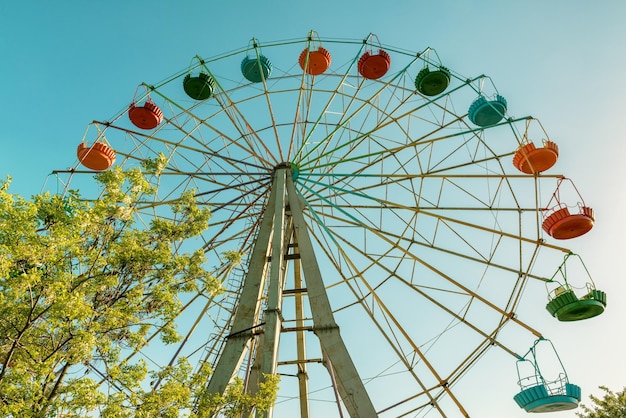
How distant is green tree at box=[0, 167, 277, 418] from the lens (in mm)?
6711

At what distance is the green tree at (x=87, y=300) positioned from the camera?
22.0 ft

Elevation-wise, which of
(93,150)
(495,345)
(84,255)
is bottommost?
(84,255)

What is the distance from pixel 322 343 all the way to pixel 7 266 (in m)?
6.60

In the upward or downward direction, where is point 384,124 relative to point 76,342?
upward

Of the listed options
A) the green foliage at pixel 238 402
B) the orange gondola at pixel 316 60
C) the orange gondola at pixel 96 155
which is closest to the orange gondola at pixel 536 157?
the orange gondola at pixel 316 60

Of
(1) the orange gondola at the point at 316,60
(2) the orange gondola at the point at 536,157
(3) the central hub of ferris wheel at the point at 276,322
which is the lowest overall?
(3) the central hub of ferris wheel at the point at 276,322

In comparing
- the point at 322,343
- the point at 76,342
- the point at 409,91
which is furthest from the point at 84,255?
the point at 409,91

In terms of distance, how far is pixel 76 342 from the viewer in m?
6.92

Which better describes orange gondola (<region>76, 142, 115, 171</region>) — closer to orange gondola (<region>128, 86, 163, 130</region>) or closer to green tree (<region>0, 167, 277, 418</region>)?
orange gondola (<region>128, 86, 163, 130</region>)

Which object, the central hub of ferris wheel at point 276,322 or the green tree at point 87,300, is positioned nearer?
the green tree at point 87,300

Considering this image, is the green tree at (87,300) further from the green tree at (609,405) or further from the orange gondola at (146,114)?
the green tree at (609,405)

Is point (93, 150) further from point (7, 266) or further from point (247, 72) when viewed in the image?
point (7, 266)

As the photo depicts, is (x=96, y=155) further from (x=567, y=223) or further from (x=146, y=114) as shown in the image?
(x=567, y=223)

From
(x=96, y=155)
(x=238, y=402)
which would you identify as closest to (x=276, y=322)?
(x=238, y=402)
